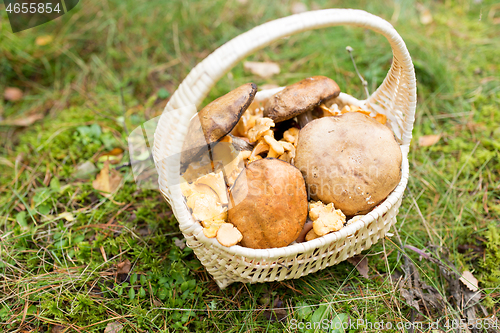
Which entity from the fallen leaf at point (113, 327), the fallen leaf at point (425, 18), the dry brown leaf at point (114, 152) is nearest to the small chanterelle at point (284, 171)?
the fallen leaf at point (113, 327)

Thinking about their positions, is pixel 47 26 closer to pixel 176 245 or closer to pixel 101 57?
pixel 101 57

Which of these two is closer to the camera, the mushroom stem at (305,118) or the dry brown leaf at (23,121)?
the mushroom stem at (305,118)

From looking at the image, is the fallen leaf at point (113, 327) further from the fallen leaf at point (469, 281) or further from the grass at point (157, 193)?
the fallen leaf at point (469, 281)

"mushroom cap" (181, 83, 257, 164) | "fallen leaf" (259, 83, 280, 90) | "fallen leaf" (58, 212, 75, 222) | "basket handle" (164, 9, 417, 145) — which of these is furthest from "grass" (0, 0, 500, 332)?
"basket handle" (164, 9, 417, 145)

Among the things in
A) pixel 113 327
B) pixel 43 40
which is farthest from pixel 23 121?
pixel 113 327

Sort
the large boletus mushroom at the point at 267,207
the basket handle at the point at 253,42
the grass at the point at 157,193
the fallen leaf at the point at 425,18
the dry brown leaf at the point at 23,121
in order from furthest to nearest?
the fallen leaf at the point at 425,18, the dry brown leaf at the point at 23,121, the grass at the point at 157,193, the large boletus mushroom at the point at 267,207, the basket handle at the point at 253,42
